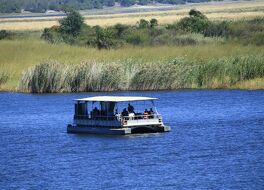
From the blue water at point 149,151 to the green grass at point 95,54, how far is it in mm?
14317

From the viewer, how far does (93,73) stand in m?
74.0

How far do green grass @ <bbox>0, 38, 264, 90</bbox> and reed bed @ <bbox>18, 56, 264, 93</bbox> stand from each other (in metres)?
2.32

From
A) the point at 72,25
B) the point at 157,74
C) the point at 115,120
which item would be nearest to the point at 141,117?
the point at 115,120

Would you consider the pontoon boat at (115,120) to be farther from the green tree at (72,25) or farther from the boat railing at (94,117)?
the green tree at (72,25)

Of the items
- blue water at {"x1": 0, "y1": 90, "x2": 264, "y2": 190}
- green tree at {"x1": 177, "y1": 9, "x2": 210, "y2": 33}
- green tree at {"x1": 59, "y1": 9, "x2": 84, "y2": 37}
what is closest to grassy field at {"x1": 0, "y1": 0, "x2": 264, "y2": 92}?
blue water at {"x1": 0, "y1": 90, "x2": 264, "y2": 190}

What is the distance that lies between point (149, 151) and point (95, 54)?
40936mm

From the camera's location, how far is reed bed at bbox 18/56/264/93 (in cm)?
7300

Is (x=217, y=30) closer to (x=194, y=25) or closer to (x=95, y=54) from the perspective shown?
(x=194, y=25)

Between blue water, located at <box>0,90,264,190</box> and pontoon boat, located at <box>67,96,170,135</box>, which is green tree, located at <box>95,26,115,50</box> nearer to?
blue water, located at <box>0,90,264,190</box>

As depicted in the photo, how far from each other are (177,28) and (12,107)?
134 feet

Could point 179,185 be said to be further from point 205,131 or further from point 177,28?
point 177,28

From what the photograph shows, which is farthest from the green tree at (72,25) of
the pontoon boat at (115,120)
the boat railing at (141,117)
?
the boat railing at (141,117)

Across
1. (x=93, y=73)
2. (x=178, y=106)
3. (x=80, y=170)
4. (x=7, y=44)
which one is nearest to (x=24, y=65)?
(x=7, y=44)

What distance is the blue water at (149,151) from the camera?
1492 inches
